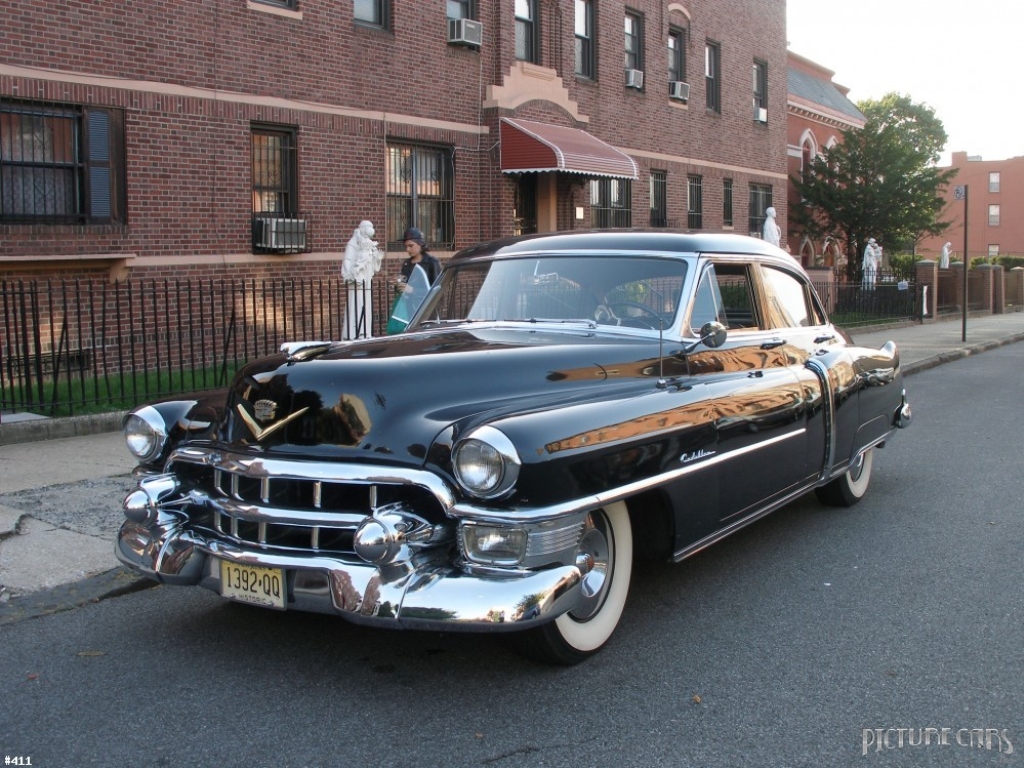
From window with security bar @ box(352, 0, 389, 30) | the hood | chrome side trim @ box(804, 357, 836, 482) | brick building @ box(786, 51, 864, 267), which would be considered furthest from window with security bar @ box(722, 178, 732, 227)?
the hood

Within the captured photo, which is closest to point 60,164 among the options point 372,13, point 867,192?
point 372,13

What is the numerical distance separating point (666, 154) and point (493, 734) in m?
20.3

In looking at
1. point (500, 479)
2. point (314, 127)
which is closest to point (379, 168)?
point (314, 127)

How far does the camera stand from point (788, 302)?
6.30 m

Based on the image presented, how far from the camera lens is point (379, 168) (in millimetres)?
15719

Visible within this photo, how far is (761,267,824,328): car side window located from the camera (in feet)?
19.9

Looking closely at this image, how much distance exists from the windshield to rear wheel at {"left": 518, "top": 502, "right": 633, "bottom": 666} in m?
1.15

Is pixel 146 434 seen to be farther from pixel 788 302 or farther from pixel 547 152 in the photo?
pixel 547 152

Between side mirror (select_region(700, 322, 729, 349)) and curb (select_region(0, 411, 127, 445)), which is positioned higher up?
side mirror (select_region(700, 322, 729, 349))

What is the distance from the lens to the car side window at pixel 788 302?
6.05 m

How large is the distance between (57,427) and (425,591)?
6.52 metres

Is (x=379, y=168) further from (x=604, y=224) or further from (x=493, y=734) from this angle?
(x=493, y=734)

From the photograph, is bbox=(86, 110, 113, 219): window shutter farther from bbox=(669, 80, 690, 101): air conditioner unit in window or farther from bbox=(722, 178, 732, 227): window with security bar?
bbox=(722, 178, 732, 227): window with security bar

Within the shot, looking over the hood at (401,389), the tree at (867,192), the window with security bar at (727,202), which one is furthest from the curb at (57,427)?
the tree at (867,192)
